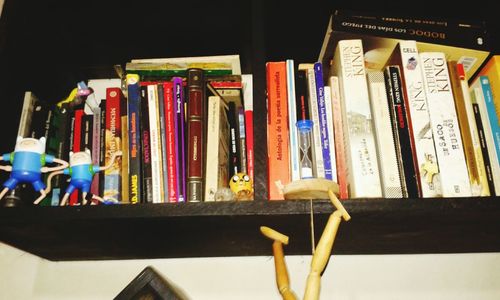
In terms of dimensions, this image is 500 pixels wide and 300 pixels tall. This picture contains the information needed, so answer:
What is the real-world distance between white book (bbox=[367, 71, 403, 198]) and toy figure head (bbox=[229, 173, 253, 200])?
245 millimetres

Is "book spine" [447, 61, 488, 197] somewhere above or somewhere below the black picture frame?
above

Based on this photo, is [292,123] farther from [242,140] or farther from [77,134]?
[77,134]

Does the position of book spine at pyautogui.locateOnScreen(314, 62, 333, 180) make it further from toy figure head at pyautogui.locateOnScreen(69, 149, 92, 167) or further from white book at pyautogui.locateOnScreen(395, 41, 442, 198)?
toy figure head at pyautogui.locateOnScreen(69, 149, 92, 167)

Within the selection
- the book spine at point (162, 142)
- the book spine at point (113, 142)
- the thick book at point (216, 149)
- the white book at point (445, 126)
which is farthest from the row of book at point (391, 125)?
the book spine at point (113, 142)

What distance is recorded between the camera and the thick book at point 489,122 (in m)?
0.67

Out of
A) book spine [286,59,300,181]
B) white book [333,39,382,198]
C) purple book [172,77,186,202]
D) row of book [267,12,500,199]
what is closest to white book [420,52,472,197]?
row of book [267,12,500,199]

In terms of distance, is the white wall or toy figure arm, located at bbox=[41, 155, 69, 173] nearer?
toy figure arm, located at bbox=[41, 155, 69, 173]

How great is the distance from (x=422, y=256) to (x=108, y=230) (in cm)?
70

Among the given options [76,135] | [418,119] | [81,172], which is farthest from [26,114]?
[418,119]

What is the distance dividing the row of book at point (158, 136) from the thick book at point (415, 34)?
0.27m

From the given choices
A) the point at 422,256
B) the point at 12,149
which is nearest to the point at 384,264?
the point at 422,256

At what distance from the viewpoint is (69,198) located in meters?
0.74

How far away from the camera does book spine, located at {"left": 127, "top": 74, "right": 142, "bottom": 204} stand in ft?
2.30

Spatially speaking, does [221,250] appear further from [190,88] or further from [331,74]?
[331,74]
